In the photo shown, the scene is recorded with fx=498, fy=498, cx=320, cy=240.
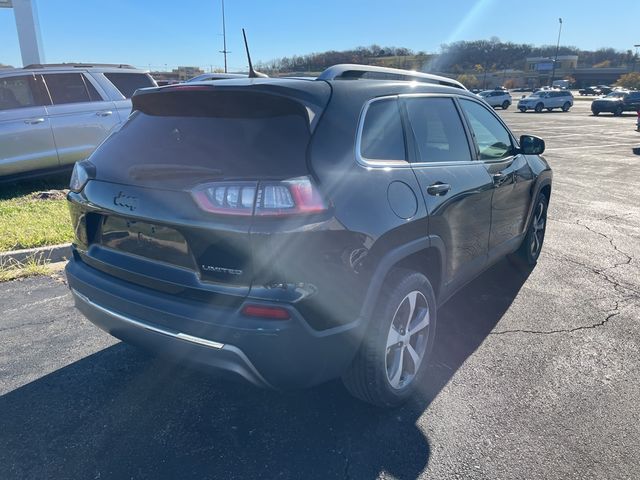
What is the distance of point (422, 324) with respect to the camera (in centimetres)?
295

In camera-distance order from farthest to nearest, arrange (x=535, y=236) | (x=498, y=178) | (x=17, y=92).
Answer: (x=17, y=92) < (x=535, y=236) < (x=498, y=178)

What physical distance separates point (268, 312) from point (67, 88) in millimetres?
7171

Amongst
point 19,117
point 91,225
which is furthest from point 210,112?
point 19,117

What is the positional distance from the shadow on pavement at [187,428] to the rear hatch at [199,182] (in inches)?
32.1

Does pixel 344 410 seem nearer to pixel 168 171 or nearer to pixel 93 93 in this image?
pixel 168 171

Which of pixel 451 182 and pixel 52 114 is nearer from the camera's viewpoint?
pixel 451 182

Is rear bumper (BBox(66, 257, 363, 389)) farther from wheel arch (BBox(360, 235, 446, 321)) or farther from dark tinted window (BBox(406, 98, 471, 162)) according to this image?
dark tinted window (BBox(406, 98, 471, 162))

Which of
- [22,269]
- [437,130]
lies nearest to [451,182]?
[437,130]

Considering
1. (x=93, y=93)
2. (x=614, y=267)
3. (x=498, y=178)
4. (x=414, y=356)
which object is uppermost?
(x=93, y=93)

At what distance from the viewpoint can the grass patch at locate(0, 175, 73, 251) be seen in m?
5.08

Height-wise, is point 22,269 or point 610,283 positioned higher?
point 22,269

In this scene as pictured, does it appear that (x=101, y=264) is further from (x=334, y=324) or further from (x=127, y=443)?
(x=334, y=324)

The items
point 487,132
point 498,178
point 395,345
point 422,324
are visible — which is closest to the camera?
point 395,345

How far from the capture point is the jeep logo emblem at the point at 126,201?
7.89 ft
